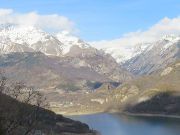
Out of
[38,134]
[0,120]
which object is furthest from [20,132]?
[38,134]

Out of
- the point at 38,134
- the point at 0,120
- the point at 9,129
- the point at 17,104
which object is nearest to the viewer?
the point at 0,120

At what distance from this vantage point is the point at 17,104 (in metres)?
74.1

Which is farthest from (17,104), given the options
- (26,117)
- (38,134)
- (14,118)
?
(38,134)

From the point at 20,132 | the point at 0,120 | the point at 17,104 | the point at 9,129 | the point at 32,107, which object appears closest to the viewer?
the point at 0,120

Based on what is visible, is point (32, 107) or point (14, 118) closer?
point (14, 118)

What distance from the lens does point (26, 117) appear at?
70312 mm

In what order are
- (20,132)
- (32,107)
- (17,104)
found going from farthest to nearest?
1. (20,132)
2. (32,107)
3. (17,104)

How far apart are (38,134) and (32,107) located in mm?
65464

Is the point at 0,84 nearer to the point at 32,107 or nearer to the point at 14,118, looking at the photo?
the point at 14,118

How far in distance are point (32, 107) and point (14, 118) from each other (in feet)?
51.7

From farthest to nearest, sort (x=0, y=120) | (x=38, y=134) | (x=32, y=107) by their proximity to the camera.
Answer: (x=38, y=134) → (x=32, y=107) → (x=0, y=120)

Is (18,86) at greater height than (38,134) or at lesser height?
greater

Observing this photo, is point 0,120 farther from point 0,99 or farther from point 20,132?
point 20,132

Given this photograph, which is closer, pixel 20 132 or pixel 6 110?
pixel 6 110
